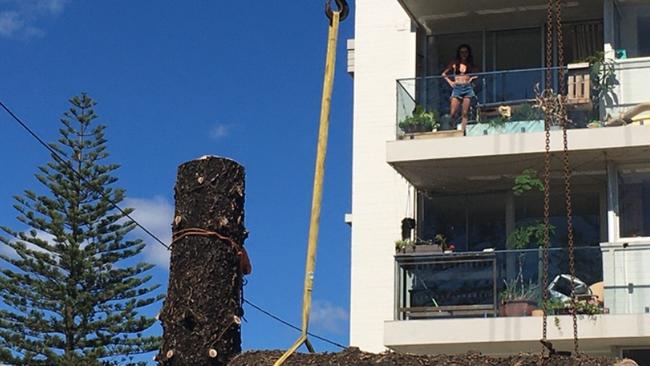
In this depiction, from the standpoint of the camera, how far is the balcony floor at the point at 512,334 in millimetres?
13883

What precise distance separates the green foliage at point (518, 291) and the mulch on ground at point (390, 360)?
344 inches

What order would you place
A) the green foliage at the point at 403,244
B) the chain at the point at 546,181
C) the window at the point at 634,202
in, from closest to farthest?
1. the chain at the point at 546,181
2. the window at the point at 634,202
3. the green foliage at the point at 403,244

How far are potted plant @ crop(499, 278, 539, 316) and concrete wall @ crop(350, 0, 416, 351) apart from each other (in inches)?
74.6

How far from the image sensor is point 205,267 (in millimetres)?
5859

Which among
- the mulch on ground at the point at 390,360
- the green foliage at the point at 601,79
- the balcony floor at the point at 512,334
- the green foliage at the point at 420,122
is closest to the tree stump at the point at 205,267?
the mulch on ground at the point at 390,360

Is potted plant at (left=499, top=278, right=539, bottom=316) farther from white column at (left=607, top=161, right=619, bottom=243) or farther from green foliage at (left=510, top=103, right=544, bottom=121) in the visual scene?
green foliage at (left=510, top=103, right=544, bottom=121)

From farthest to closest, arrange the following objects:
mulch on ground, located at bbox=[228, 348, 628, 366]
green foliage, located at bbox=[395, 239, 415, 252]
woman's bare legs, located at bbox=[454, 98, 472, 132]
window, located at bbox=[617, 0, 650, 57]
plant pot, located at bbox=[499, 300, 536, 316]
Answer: window, located at bbox=[617, 0, 650, 57]
woman's bare legs, located at bbox=[454, 98, 472, 132]
green foliage, located at bbox=[395, 239, 415, 252]
plant pot, located at bbox=[499, 300, 536, 316]
mulch on ground, located at bbox=[228, 348, 628, 366]

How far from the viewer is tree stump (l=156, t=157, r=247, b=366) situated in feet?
18.9

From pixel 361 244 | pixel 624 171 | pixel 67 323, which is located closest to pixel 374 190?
pixel 361 244

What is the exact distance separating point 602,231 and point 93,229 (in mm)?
12423

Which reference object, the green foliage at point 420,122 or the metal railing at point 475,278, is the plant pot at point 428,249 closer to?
the metal railing at point 475,278

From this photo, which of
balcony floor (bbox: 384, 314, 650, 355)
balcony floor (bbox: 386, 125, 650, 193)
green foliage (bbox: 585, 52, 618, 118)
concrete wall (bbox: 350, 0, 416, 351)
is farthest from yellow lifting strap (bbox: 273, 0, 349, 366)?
concrete wall (bbox: 350, 0, 416, 351)

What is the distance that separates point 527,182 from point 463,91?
1.28 meters

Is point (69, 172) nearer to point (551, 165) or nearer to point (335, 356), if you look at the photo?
point (551, 165)
